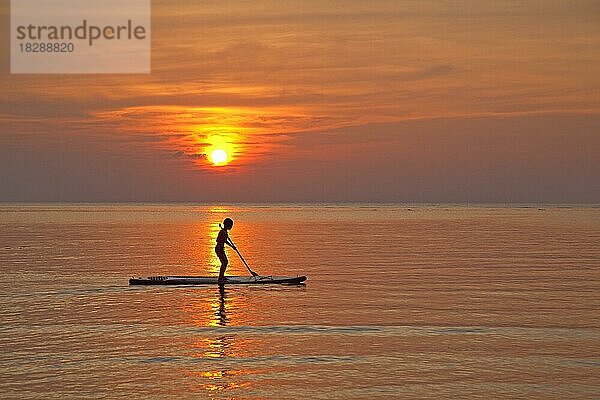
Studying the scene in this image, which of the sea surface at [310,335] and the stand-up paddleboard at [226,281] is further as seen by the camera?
the stand-up paddleboard at [226,281]

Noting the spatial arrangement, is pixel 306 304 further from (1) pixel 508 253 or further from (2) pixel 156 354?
(1) pixel 508 253

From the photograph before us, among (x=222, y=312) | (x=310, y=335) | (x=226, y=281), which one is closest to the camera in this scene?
(x=310, y=335)

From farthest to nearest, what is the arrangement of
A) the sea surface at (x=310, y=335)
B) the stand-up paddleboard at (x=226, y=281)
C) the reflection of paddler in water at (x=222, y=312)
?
1. the stand-up paddleboard at (x=226, y=281)
2. the reflection of paddler in water at (x=222, y=312)
3. the sea surface at (x=310, y=335)

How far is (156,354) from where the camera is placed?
1794 cm

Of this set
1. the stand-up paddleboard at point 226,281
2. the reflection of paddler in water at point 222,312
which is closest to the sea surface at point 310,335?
the reflection of paddler in water at point 222,312

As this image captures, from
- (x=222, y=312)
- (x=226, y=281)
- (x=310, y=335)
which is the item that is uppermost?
(x=226, y=281)

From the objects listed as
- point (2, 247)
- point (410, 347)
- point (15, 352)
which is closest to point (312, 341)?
point (410, 347)

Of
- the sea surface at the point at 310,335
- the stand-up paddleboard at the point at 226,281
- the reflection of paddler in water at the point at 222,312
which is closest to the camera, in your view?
the sea surface at the point at 310,335

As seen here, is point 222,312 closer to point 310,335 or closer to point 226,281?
point 310,335

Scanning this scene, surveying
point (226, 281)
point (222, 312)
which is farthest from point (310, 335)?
point (226, 281)

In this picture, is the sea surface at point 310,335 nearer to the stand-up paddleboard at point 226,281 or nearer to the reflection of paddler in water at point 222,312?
the reflection of paddler in water at point 222,312

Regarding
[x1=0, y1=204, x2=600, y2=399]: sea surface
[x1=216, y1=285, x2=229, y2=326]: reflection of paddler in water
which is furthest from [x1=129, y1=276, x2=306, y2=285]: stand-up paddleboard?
[x1=216, y1=285, x2=229, y2=326]: reflection of paddler in water

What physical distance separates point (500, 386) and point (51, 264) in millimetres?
30331

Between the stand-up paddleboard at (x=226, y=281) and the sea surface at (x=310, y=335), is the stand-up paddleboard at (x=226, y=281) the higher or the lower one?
the higher one
